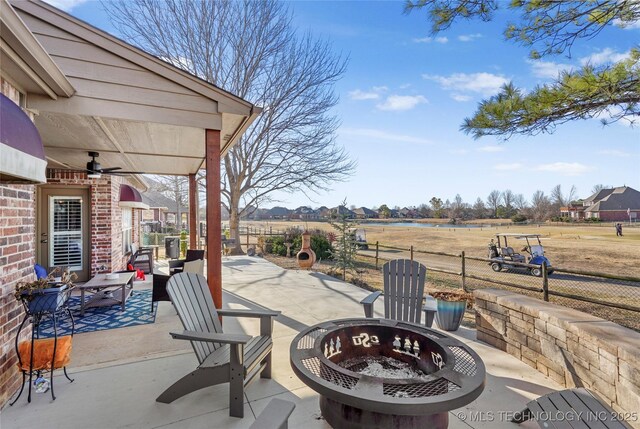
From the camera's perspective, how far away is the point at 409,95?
8289 millimetres

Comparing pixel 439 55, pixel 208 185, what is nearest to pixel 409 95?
pixel 439 55

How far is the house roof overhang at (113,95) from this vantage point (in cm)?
277

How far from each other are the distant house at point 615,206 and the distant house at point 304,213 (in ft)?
108

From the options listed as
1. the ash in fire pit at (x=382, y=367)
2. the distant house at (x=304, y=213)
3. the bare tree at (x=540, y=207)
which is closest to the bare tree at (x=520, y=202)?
the bare tree at (x=540, y=207)

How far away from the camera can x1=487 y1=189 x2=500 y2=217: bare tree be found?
118 ft

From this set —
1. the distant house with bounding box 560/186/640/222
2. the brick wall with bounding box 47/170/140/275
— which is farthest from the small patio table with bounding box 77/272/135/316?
the distant house with bounding box 560/186/640/222

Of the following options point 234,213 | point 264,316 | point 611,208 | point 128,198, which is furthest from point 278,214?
point 611,208

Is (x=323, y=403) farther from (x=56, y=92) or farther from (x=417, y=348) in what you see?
(x=56, y=92)

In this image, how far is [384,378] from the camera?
164 centimetres

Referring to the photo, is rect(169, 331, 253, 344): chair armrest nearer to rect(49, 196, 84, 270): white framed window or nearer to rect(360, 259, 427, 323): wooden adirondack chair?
rect(360, 259, 427, 323): wooden adirondack chair

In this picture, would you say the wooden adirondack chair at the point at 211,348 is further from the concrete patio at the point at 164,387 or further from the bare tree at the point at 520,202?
the bare tree at the point at 520,202

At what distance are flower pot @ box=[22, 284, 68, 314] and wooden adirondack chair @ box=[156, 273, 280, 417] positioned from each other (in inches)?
35.0

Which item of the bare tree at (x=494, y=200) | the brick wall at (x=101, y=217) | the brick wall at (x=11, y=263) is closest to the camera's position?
the brick wall at (x=11, y=263)

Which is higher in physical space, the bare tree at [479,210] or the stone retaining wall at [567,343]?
the bare tree at [479,210]
